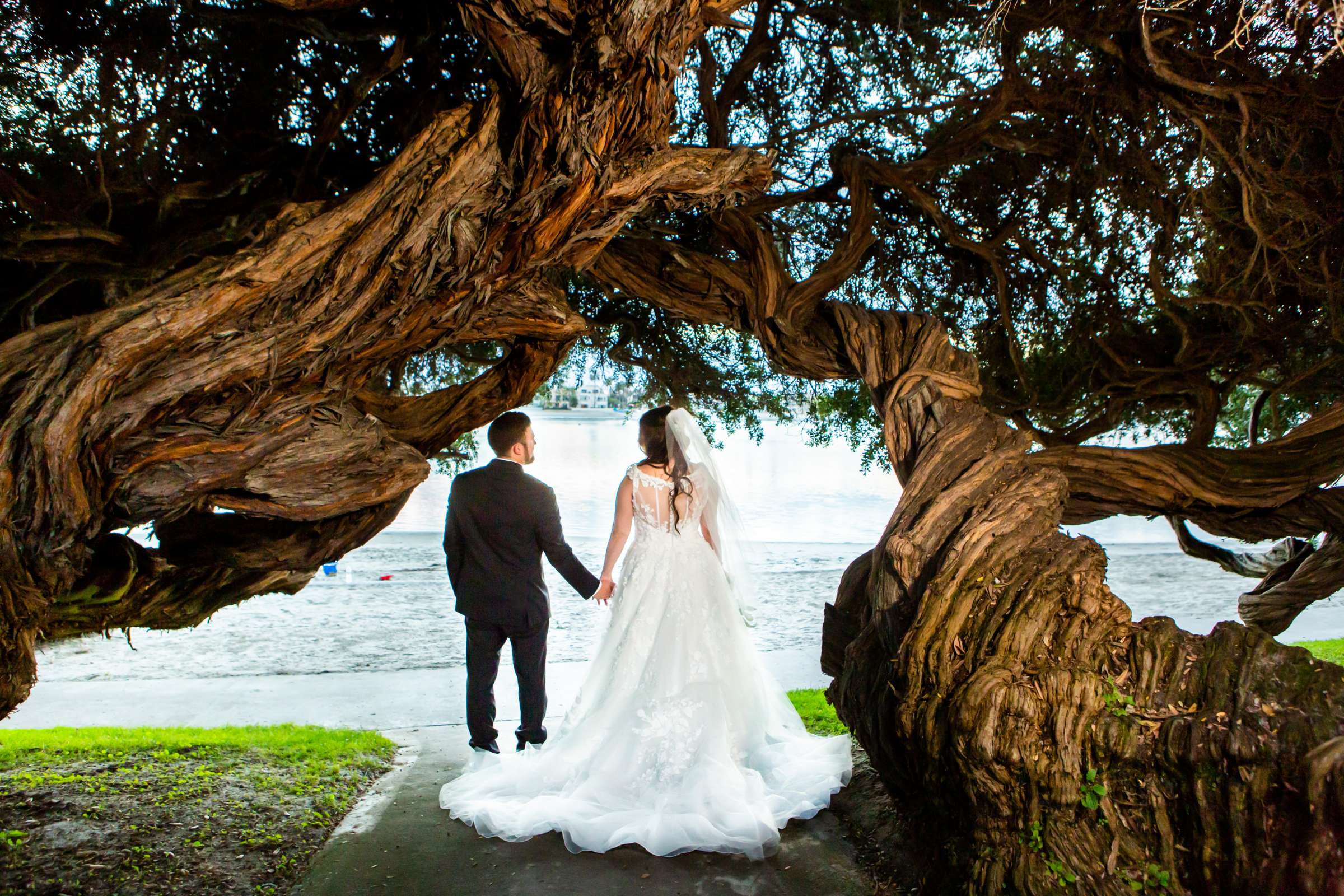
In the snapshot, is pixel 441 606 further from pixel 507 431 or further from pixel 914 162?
pixel 914 162

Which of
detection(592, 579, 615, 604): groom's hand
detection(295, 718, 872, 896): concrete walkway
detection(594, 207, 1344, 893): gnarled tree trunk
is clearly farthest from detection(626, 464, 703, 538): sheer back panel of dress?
detection(295, 718, 872, 896): concrete walkway

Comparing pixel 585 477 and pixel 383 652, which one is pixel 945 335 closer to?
pixel 383 652

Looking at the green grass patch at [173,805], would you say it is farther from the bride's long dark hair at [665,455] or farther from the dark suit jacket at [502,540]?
the bride's long dark hair at [665,455]

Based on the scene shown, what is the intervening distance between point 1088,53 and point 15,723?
823 cm

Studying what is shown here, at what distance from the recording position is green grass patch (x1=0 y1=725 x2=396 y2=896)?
11.4ft

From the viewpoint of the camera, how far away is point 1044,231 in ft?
19.0

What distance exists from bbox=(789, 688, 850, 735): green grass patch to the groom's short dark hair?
2.31 m

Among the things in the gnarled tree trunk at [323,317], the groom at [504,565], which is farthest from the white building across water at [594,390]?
the gnarled tree trunk at [323,317]

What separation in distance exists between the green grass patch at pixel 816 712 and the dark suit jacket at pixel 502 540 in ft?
6.27

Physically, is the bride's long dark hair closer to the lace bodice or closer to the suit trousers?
the lace bodice

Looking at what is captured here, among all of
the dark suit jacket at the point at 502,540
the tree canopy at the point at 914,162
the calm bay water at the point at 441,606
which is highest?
the tree canopy at the point at 914,162

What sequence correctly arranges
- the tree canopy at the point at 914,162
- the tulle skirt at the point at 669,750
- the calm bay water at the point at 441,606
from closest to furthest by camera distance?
the tulle skirt at the point at 669,750 → the tree canopy at the point at 914,162 → the calm bay water at the point at 441,606

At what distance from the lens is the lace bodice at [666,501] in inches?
189

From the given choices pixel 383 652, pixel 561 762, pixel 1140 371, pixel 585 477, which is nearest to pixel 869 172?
pixel 1140 371
